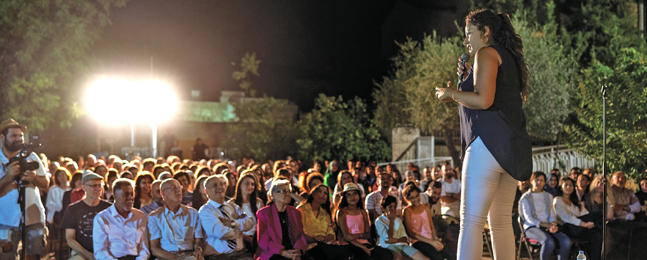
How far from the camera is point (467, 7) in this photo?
23.9 metres

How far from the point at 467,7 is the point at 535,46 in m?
6.87

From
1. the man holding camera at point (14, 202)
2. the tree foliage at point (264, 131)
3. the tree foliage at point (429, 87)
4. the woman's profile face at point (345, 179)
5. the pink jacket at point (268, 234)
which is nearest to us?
the man holding camera at point (14, 202)

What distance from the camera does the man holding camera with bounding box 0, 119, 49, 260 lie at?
17.8 ft

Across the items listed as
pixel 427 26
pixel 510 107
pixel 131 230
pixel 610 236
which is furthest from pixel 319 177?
pixel 427 26

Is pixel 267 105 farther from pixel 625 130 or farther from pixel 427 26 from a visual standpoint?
pixel 625 130

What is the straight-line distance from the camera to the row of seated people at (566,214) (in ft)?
24.6

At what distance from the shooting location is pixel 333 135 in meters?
20.8

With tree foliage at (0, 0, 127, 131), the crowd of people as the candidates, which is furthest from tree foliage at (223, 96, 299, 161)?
Answer: the crowd of people

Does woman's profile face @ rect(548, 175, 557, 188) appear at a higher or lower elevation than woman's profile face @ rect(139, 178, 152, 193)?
lower

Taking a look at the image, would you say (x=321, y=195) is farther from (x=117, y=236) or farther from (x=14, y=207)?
(x=14, y=207)

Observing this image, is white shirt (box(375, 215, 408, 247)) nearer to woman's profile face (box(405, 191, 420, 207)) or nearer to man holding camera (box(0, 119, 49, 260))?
woman's profile face (box(405, 191, 420, 207))

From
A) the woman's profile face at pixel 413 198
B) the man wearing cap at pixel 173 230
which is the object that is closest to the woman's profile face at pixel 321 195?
the woman's profile face at pixel 413 198

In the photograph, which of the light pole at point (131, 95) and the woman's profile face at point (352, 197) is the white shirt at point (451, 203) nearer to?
the woman's profile face at point (352, 197)

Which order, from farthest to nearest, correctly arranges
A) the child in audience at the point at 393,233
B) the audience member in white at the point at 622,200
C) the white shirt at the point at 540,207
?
1. the audience member in white at the point at 622,200
2. the white shirt at the point at 540,207
3. the child in audience at the point at 393,233
